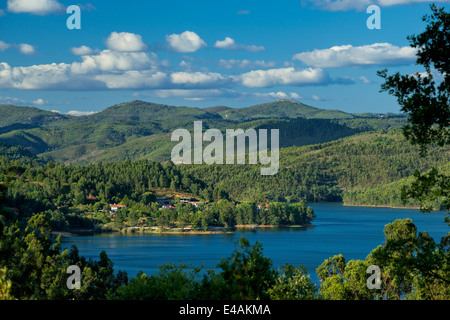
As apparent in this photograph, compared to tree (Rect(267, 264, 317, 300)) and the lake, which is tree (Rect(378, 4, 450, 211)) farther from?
the lake

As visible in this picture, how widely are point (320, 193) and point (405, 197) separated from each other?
165 meters

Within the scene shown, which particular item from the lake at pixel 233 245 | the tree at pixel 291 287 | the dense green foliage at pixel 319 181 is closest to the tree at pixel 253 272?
the tree at pixel 291 287

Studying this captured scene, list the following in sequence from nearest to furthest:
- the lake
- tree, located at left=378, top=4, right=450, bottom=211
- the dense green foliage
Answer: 1. tree, located at left=378, top=4, right=450, bottom=211
2. the lake
3. the dense green foliage

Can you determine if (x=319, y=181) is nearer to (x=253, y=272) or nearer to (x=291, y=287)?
(x=291, y=287)

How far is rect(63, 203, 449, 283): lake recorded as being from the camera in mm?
58688

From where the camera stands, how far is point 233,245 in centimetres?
7231

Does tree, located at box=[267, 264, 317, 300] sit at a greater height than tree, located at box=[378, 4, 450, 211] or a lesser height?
lesser

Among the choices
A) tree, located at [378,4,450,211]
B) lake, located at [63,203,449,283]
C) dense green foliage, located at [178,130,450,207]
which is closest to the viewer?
tree, located at [378,4,450,211]

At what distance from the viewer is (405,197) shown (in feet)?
35.8

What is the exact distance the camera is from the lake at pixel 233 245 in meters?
Result: 58.7

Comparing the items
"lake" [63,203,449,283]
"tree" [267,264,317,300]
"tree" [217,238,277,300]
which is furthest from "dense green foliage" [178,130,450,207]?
"tree" [217,238,277,300]

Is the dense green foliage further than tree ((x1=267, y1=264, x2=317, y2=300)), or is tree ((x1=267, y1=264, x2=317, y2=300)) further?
the dense green foliage
